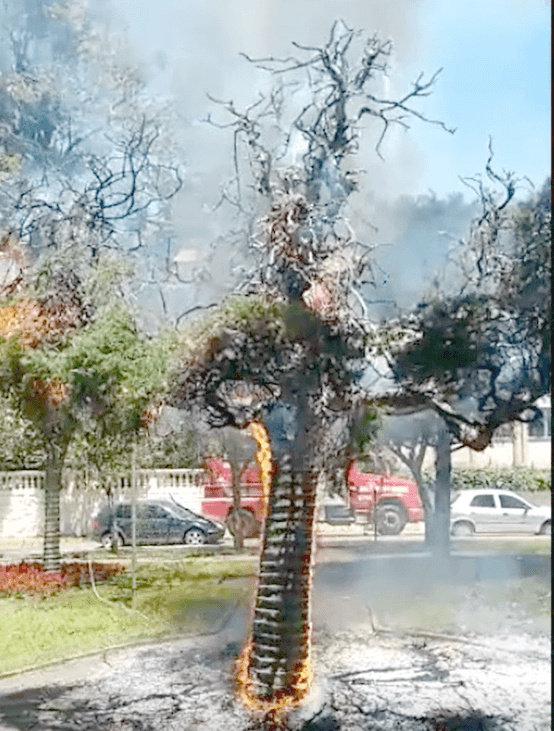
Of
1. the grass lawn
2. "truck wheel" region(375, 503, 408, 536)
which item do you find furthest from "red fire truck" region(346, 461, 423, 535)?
the grass lawn

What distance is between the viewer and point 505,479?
2307 mm

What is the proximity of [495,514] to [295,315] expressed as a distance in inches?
29.6

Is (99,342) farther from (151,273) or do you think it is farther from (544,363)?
(544,363)

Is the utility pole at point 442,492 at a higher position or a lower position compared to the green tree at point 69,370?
lower

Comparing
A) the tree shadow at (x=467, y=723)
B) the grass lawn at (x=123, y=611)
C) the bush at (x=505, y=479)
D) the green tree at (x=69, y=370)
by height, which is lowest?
the tree shadow at (x=467, y=723)

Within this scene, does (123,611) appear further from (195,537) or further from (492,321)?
(492,321)

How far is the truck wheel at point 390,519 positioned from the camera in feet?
7.64

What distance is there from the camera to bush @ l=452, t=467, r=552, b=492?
2.30 m

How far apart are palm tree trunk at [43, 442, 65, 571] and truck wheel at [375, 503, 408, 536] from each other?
845 millimetres

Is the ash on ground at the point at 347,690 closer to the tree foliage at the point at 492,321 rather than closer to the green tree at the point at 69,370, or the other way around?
the green tree at the point at 69,370

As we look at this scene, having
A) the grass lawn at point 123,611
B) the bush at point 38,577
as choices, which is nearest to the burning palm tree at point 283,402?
the grass lawn at point 123,611

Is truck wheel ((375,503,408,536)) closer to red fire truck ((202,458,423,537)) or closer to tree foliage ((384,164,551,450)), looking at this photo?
red fire truck ((202,458,423,537))

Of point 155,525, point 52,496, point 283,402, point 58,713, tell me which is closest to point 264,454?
point 283,402

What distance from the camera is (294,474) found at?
2293 mm
